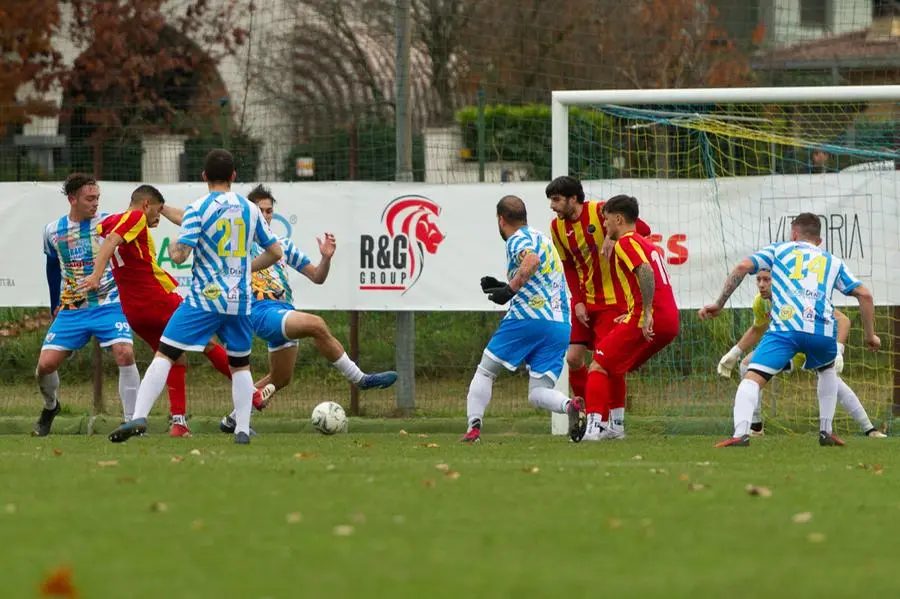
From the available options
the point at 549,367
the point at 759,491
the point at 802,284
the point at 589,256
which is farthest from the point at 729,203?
the point at 759,491


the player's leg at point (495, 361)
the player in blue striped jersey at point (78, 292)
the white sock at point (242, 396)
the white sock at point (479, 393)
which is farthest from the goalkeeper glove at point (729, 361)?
the player in blue striped jersey at point (78, 292)

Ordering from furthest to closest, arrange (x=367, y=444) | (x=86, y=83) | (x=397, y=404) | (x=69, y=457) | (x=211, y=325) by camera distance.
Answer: (x=86, y=83) → (x=397, y=404) → (x=367, y=444) → (x=211, y=325) → (x=69, y=457)

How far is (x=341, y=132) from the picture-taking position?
1623 cm

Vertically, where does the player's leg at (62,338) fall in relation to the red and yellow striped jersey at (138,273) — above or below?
below

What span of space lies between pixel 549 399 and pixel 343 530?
5.55m

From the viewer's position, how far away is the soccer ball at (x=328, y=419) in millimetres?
12281

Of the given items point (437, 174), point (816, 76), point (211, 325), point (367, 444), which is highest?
point (816, 76)

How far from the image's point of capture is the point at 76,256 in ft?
41.2

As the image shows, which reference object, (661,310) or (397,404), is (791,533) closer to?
(661,310)

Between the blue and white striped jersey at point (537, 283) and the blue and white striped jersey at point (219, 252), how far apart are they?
1.96 metres

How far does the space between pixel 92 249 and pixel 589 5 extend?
39.3ft

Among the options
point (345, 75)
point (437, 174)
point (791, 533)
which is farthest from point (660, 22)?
point (791, 533)

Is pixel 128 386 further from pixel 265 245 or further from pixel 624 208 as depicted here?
pixel 624 208

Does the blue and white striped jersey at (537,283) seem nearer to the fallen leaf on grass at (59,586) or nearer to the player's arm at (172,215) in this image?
the player's arm at (172,215)
